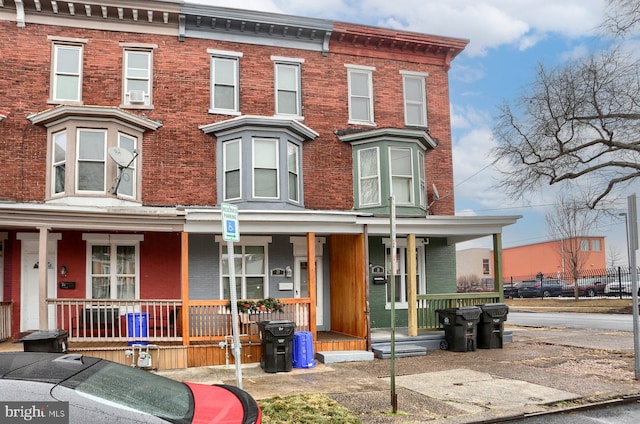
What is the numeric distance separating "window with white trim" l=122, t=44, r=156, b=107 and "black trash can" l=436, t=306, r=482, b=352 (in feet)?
32.2

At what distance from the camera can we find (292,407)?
758cm

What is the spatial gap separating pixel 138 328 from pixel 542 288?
35940mm

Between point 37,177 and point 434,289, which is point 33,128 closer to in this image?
point 37,177

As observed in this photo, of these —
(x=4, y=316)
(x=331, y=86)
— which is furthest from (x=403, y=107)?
(x=4, y=316)

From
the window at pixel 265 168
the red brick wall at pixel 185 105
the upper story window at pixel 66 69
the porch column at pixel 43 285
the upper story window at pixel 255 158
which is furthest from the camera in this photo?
the window at pixel 265 168

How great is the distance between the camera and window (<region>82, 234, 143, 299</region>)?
1339 cm

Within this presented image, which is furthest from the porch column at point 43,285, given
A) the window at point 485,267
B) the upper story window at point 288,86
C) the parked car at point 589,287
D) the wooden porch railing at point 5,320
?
the window at point 485,267

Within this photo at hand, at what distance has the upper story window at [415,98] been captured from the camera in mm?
16641

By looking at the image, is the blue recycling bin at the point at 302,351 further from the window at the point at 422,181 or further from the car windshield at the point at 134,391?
the car windshield at the point at 134,391

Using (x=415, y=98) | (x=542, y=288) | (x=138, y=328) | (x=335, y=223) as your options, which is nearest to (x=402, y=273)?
(x=335, y=223)

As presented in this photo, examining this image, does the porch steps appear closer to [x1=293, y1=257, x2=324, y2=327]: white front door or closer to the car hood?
[x1=293, y1=257, x2=324, y2=327]: white front door

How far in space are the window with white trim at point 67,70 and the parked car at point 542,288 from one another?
35916 millimetres

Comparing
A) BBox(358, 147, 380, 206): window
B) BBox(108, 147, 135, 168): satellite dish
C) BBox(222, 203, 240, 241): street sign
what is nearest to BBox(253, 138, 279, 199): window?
BBox(358, 147, 380, 206): window

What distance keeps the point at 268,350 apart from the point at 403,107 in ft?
30.2
